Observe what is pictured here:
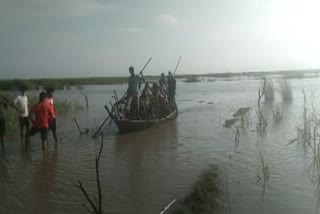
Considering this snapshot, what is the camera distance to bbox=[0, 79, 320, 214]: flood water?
6.29 m

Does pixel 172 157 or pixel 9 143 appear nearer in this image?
pixel 172 157

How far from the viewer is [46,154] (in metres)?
10.3

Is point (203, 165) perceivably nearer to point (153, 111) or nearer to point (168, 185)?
point (168, 185)

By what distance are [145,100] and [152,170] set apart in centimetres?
656

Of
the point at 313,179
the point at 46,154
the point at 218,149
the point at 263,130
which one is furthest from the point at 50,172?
the point at 263,130

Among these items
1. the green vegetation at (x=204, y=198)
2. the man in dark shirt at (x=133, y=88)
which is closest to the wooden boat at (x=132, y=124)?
the man in dark shirt at (x=133, y=88)

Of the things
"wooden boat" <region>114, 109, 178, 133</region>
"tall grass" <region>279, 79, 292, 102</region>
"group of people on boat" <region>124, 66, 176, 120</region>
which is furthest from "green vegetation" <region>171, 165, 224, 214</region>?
"tall grass" <region>279, 79, 292, 102</region>

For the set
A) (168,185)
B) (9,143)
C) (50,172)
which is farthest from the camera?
(9,143)

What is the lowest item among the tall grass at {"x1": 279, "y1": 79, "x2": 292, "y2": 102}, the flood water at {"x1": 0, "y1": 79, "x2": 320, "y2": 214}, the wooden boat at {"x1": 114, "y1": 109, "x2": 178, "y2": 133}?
the flood water at {"x1": 0, "y1": 79, "x2": 320, "y2": 214}

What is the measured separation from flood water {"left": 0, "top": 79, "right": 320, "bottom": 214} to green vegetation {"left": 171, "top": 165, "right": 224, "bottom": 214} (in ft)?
0.74

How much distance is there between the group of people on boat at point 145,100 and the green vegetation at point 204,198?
680 cm

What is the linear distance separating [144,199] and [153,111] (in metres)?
8.98

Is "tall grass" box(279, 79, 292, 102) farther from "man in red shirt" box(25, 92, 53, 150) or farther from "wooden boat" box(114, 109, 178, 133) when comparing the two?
"man in red shirt" box(25, 92, 53, 150)

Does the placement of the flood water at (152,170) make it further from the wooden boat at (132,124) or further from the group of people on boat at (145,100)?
the group of people on boat at (145,100)
